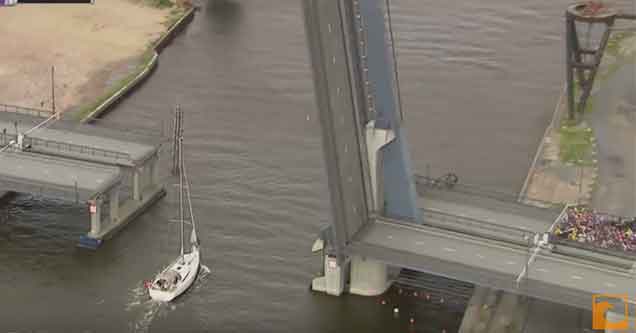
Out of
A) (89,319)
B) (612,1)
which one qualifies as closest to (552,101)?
(612,1)

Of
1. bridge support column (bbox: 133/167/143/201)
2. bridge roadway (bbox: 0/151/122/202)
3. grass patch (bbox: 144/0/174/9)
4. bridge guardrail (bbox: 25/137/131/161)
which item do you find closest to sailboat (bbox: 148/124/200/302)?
bridge support column (bbox: 133/167/143/201)

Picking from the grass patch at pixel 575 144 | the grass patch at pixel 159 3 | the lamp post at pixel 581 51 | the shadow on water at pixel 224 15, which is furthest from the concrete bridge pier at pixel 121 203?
the grass patch at pixel 159 3

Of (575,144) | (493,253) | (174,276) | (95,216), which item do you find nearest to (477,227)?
(493,253)

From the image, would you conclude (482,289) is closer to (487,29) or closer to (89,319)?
(89,319)

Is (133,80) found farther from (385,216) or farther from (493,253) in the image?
(493,253)

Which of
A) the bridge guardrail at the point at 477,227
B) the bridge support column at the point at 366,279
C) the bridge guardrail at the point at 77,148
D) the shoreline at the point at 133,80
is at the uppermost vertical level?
the bridge guardrail at the point at 77,148

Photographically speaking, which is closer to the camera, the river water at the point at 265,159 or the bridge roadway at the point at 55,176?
the river water at the point at 265,159

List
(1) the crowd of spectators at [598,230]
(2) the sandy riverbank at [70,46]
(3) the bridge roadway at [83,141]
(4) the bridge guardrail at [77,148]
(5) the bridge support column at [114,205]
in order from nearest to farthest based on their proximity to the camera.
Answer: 1. (1) the crowd of spectators at [598,230]
2. (5) the bridge support column at [114,205]
3. (4) the bridge guardrail at [77,148]
4. (3) the bridge roadway at [83,141]
5. (2) the sandy riverbank at [70,46]

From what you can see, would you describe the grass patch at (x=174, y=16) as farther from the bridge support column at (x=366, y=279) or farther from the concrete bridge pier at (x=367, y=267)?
the bridge support column at (x=366, y=279)
